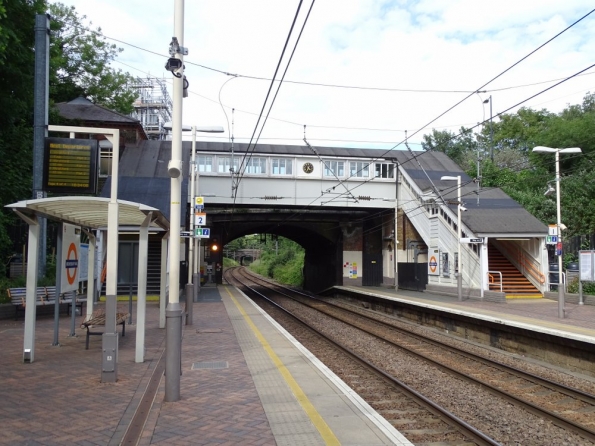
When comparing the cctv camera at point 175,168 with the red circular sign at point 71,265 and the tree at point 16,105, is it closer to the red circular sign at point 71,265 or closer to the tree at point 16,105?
the red circular sign at point 71,265

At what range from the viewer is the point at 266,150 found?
109 feet

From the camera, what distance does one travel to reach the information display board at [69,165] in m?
9.12

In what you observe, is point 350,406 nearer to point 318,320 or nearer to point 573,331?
point 573,331

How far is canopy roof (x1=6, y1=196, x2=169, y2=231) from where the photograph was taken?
856 centimetres

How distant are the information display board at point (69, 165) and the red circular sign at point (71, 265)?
5.65ft

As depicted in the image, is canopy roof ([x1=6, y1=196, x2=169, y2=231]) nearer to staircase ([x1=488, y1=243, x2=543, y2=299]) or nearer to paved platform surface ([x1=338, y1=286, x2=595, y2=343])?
paved platform surface ([x1=338, y1=286, x2=595, y2=343])

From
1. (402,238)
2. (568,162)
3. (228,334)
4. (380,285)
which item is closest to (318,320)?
(228,334)

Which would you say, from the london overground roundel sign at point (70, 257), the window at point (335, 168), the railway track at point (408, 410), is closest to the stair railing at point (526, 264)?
the window at point (335, 168)

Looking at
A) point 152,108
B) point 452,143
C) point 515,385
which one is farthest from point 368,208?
point 152,108

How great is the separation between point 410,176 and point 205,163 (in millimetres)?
12493

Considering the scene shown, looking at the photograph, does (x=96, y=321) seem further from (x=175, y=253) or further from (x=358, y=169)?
(x=358, y=169)

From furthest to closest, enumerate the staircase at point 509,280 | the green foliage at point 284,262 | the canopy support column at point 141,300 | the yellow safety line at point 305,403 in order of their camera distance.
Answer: the green foliage at point 284,262
the staircase at point 509,280
the canopy support column at point 141,300
the yellow safety line at point 305,403

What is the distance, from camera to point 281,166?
33.2 metres

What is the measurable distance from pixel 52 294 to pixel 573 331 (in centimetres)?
1406
